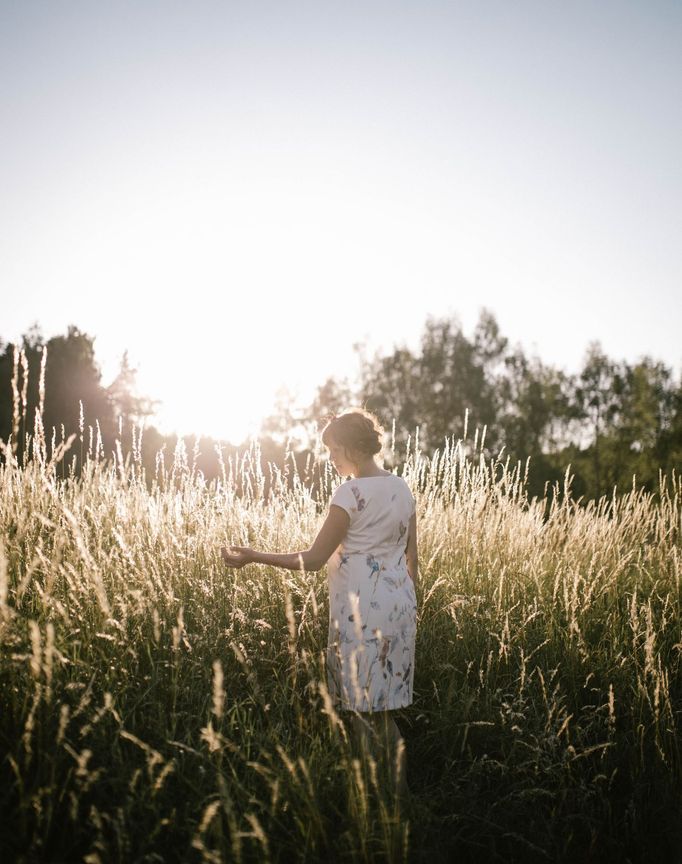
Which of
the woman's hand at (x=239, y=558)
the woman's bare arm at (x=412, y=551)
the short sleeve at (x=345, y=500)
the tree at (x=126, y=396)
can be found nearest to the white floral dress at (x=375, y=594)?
the short sleeve at (x=345, y=500)

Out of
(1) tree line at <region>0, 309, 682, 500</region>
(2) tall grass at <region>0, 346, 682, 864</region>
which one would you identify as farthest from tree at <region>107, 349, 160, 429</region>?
(2) tall grass at <region>0, 346, 682, 864</region>

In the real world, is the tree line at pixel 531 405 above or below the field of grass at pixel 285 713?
above

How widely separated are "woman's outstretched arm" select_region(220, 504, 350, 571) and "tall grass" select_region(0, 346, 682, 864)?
A: 0.86 feet

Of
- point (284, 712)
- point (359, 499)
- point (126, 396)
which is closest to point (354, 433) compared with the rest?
point (359, 499)

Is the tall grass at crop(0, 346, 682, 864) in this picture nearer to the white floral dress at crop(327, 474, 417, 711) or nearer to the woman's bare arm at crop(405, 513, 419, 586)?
the white floral dress at crop(327, 474, 417, 711)

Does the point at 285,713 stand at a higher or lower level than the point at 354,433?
lower

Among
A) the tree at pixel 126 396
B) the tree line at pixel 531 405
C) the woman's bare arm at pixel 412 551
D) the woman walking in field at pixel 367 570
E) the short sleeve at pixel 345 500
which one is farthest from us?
the tree line at pixel 531 405

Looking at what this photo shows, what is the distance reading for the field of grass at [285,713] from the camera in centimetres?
192

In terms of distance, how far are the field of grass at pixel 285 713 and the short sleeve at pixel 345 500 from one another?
0.45 m

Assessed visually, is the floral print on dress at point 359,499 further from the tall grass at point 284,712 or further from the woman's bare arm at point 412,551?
the tall grass at point 284,712

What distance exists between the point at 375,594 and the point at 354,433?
0.78 meters

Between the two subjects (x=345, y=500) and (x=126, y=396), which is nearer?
(x=345, y=500)

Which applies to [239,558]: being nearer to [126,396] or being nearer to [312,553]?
[312,553]

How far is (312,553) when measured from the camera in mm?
2697
